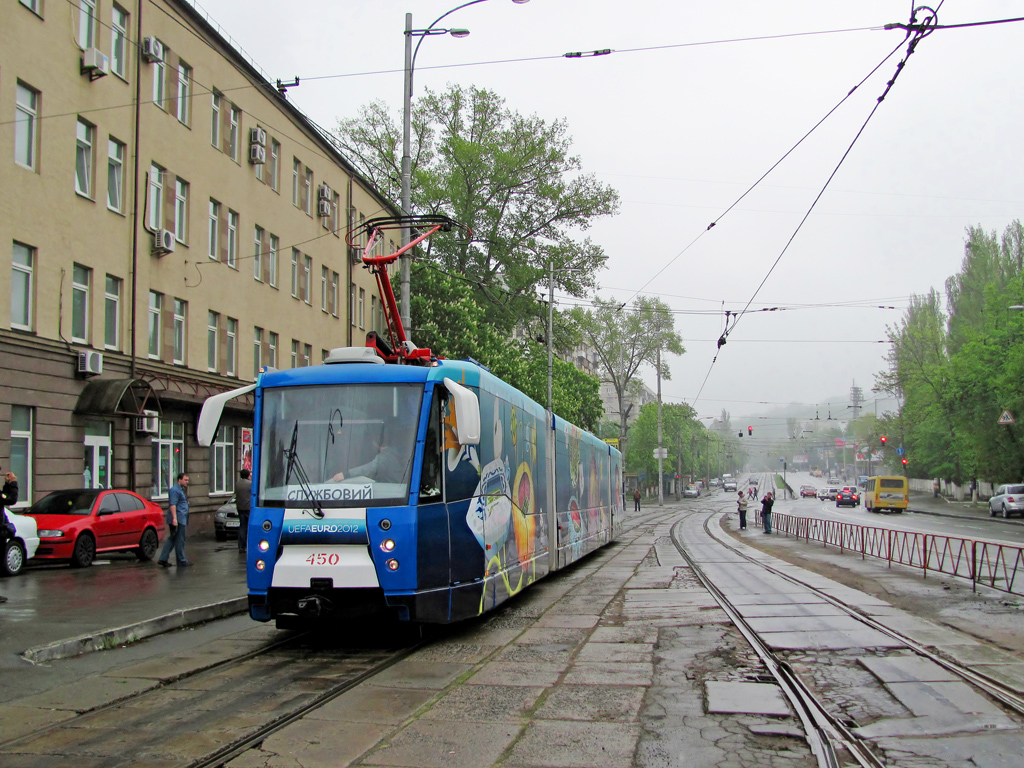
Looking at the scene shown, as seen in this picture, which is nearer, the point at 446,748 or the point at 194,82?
the point at 446,748

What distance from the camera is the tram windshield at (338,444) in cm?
888

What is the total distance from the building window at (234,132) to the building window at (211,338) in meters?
5.32

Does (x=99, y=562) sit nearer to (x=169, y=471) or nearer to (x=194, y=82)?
(x=169, y=471)

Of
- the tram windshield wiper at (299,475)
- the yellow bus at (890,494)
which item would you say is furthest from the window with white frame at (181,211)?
the yellow bus at (890,494)

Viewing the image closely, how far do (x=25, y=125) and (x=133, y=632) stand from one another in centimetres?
1484

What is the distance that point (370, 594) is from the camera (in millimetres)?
8664

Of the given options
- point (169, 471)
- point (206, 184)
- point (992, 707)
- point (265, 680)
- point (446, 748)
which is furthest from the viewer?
point (206, 184)

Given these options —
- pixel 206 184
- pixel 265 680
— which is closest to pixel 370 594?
pixel 265 680

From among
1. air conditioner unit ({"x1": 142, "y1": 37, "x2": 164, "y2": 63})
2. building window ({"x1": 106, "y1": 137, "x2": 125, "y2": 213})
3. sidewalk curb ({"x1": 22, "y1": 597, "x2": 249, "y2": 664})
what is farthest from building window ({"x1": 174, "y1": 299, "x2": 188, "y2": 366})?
sidewalk curb ({"x1": 22, "y1": 597, "x2": 249, "y2": 664})

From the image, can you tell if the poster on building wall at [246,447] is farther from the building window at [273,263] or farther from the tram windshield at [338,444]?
the tram windshield at [338,444]

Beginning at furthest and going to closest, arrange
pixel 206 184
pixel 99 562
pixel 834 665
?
pixel 206 184, pixel 99 562, pixel 834 665

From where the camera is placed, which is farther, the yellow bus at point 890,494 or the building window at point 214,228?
the yellow bus at point 890,494

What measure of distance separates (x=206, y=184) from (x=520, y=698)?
2449 centimetres

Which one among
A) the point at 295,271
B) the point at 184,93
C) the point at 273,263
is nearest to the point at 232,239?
the point at 273,263
